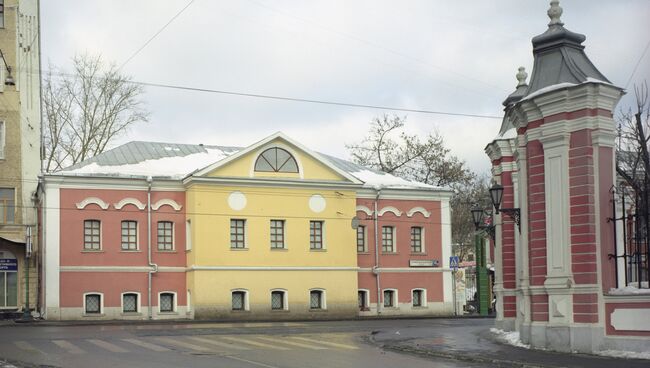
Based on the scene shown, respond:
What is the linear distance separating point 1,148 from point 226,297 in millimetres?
13747

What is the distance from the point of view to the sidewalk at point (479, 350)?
16.3 metres

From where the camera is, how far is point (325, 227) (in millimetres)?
42094

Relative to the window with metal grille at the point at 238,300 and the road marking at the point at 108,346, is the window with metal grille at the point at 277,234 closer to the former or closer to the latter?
the window with metal grille at the point at 238,300

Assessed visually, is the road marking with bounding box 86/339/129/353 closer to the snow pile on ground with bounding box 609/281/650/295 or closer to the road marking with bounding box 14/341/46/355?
the road marking with bounding box 14/341/46/355

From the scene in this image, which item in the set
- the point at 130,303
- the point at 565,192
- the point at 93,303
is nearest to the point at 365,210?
the point at 130,303

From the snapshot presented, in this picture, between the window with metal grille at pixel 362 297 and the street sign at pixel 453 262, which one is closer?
the window with metal grille at pixel 362 297

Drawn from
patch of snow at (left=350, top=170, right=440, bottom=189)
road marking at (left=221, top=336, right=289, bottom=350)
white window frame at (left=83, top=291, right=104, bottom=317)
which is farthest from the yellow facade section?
road marking at (left=221, top=336, right=289, bottom=350)

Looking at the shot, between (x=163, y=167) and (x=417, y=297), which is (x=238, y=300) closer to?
(x=163, y=167)

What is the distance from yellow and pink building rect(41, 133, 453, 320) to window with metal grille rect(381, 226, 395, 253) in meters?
0.27

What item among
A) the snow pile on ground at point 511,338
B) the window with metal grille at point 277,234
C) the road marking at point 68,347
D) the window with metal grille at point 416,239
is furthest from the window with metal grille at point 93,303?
the snow pile on ground at point 511,338

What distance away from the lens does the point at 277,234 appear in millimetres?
41344

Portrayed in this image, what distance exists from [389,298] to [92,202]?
16.1 meters

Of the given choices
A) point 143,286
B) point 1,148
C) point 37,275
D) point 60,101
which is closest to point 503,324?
point 143,286

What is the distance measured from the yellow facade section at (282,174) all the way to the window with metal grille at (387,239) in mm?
3999
